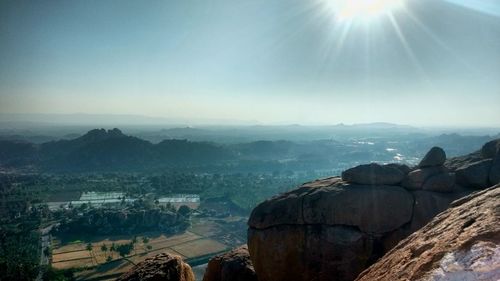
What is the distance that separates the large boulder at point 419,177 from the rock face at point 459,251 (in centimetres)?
1110

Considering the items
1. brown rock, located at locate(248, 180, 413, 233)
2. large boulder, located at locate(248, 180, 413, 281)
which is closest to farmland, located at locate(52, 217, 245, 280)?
large boulder, located at locate(248, 180, 413, 281)

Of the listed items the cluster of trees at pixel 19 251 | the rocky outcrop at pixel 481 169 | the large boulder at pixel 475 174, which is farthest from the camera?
the cluster of trees at pixel 19 251

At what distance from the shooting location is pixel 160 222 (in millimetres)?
99875

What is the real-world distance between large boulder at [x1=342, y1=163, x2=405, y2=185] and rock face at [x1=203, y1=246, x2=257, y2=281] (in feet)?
26.5

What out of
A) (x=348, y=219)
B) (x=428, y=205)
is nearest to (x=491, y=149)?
(x=428, y=205)

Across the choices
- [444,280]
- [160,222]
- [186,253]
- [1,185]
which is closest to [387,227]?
[444,280]

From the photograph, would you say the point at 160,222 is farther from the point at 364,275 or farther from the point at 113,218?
the point at 364,275

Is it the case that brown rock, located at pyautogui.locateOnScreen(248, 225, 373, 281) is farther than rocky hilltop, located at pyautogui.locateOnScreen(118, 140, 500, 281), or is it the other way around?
rocky hilltop, located at pyautogui.locateOnScreen(118, 140, 500, 281)

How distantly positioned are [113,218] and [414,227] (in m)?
95.1

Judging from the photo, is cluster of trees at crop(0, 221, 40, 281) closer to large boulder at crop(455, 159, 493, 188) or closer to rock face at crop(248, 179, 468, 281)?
rock face at crop(248, 179, 468, 281)

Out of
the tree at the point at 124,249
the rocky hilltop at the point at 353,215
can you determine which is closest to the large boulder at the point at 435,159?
the rocky hilltop at the point at 353,215

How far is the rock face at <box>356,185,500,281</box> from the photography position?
17.1ft

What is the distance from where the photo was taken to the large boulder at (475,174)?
18.5 metres

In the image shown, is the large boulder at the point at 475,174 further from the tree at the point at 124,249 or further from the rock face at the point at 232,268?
the tree at the point at 124,249
